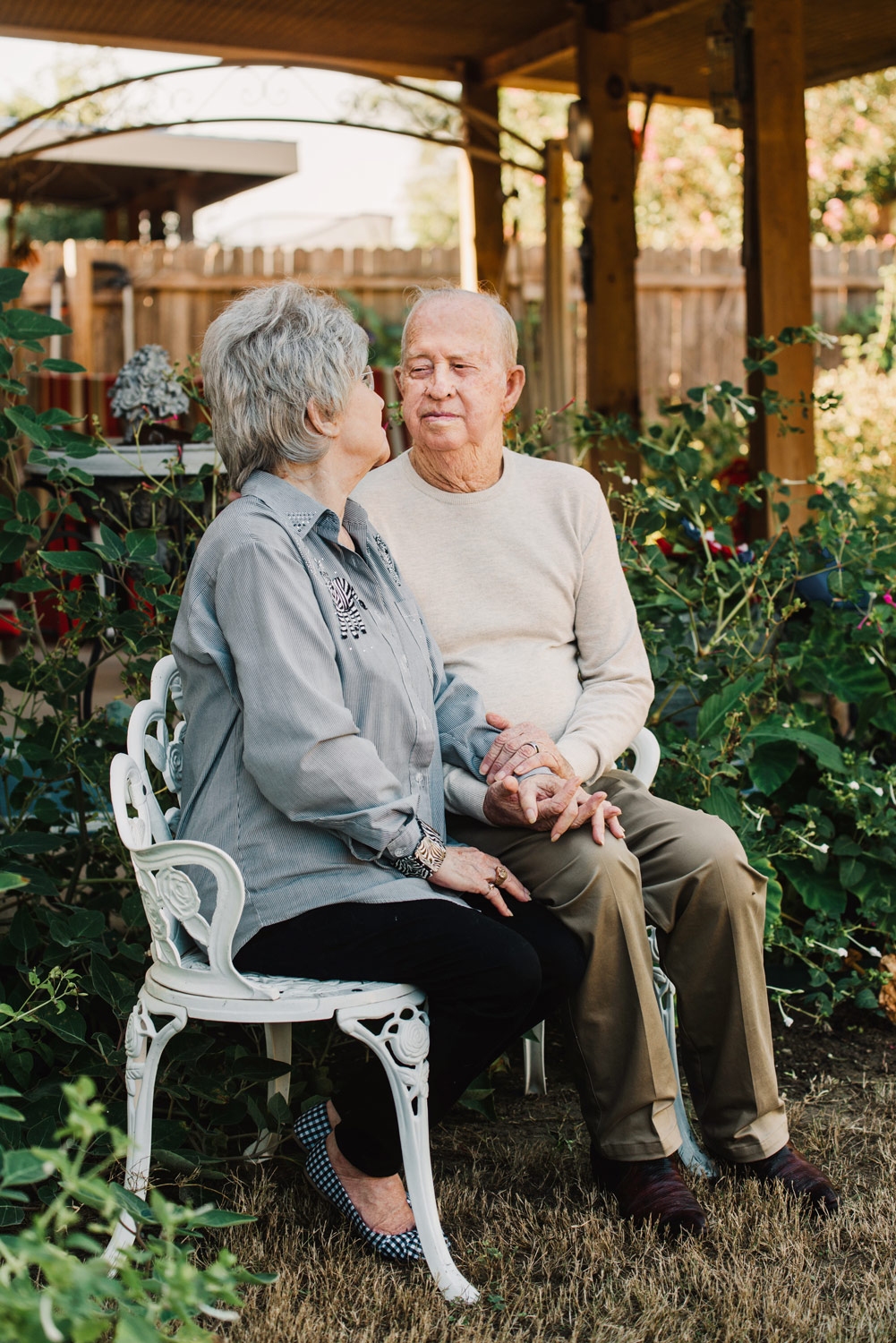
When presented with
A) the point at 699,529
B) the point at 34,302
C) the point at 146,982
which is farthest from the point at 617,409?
the point at 34,302

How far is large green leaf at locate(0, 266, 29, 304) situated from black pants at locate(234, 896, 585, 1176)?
1201 millimetres

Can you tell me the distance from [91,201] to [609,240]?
21.8 feet

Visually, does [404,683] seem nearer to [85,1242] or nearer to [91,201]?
[85,1242]

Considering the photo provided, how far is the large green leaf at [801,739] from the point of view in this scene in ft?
8.37

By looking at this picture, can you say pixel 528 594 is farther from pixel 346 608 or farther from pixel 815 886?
pixel 815 886

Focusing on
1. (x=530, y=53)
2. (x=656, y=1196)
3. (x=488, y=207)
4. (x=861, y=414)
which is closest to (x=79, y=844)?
(x=656, y=1196)

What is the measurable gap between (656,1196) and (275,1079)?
2.07ft

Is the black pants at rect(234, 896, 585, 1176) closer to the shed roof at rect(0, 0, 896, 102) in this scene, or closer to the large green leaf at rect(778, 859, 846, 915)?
the large green leaf at rect(778, 859, 846, 915)

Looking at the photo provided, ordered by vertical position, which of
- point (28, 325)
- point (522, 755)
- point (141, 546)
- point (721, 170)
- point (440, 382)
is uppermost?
point (721, 170)

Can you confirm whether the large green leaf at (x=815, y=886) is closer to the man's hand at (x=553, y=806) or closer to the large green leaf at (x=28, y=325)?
the man's hand at (x=553, y=806)

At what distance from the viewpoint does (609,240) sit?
16.5 ft

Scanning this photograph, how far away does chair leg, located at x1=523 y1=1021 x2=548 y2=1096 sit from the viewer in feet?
7.88

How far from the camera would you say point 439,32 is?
543 cm

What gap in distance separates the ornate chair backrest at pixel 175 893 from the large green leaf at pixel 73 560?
12.9 inches
